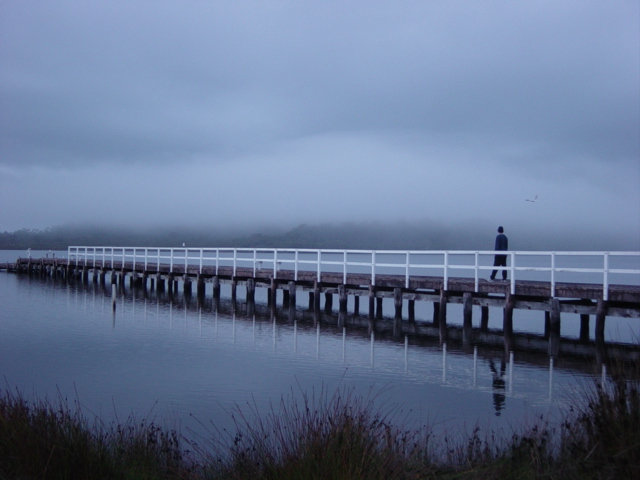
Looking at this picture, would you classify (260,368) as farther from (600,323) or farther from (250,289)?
(250,289)

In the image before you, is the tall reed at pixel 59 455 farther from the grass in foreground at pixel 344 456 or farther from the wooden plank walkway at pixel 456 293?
the wooden plank walkway at pixel 456 293

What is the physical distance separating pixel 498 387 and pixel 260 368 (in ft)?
19.3

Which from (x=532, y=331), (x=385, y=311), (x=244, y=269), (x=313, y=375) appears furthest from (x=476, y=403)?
(x=244, y=269)

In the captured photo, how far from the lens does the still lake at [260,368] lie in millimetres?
11914

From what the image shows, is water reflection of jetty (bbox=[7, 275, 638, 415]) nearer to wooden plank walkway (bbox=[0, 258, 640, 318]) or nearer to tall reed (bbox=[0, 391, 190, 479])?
wooden plank walkway (bbox=[0, 258, 640, 318])

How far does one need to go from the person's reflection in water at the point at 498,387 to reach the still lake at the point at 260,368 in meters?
0.03

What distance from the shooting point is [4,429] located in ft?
23.2

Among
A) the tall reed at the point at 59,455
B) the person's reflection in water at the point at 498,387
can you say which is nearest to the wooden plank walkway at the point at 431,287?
the person's reflection in water at the point at 498,387

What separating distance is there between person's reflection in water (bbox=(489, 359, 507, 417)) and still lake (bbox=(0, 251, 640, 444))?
0.08 feet

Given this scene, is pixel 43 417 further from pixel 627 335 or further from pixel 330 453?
pixel 627 335

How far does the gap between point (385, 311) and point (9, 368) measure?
20.0 meters

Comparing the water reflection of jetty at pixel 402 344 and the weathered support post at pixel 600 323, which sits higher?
the weathered support post at pixel 600 323

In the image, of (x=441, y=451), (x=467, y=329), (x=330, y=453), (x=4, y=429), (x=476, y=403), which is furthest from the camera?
(x=467, y=329)

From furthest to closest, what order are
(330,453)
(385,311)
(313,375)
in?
(385,311), (313,375), (330,453)
